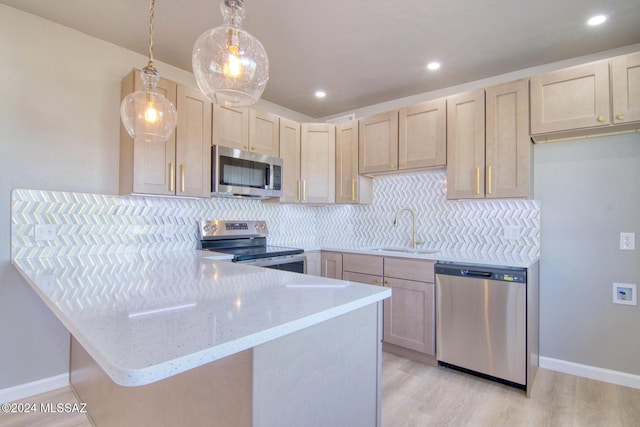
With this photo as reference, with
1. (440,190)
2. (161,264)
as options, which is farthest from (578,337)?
(161,264)

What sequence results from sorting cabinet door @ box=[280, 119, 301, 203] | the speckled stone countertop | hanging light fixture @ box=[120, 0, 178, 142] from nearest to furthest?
the speckled stone countertop
hanging light fixture @ box=[120, 0, 178, 142]
cabinet door @ box=[280, 119, 301, 203]

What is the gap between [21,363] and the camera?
7.11 ft

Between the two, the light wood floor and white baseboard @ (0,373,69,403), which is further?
white baseboard @ (0,373,69,403)

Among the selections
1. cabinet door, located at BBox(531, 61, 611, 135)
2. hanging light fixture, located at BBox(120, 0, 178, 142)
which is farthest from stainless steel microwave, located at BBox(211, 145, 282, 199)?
cabinet door, located at BBox(531, 61, 611, 135)

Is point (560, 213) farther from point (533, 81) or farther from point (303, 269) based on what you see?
point (303, 269)

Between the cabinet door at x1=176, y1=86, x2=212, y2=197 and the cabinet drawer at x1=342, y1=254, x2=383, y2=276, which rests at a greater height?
the cabinet door at x1=176, y1=86, x2=212, y2=197

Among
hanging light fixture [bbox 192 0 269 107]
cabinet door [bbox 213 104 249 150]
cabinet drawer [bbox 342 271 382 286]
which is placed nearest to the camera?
hanging light fixture [bbox 192 0 269 107]

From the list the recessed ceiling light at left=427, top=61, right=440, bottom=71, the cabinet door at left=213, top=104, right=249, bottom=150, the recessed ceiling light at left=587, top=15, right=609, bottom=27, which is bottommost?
the cabinet door at left=213, top=104, right=249, bottom=150

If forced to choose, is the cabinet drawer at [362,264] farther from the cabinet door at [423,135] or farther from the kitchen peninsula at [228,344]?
the kitchen peninsula at [228,344]

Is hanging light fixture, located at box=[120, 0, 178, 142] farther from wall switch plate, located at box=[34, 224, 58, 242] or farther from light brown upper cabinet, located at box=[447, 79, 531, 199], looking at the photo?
light brown upper cabinet, located at box=[447, 79, 531, 199]

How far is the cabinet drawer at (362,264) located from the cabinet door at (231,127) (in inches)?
58.4

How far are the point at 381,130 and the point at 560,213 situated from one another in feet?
5.64

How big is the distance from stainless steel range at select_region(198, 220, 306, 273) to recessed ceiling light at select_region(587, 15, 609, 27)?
274 cm

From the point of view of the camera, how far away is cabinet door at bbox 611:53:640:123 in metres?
2.11
